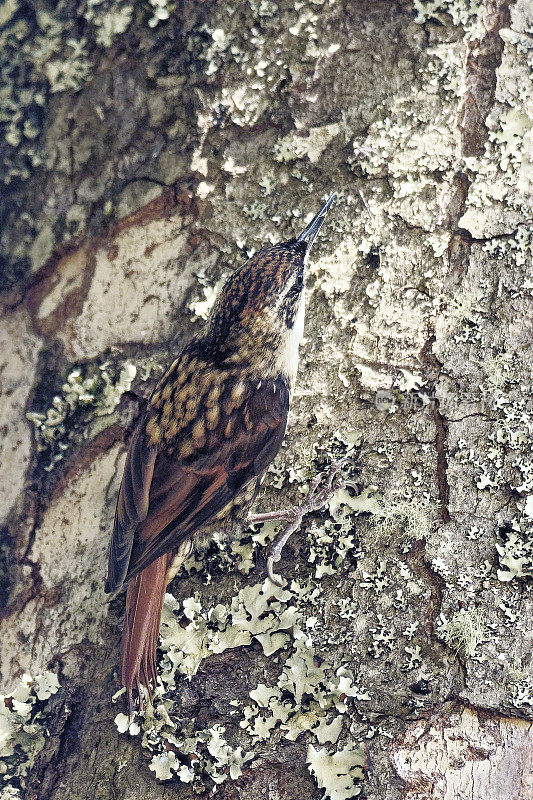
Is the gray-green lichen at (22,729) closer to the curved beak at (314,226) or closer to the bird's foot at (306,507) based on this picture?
the bird's foot at (306,507)

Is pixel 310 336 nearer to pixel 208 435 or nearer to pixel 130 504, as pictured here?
pixel 208 435

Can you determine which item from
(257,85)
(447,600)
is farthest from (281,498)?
(257,85)

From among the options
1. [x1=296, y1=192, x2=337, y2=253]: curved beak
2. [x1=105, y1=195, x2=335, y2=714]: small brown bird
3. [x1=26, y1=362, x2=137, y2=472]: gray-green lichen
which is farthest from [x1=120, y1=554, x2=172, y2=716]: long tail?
[x1=296, y1=192, x2=337, y2=253]: curved beak

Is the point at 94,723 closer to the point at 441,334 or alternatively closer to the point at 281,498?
the point at 281,498

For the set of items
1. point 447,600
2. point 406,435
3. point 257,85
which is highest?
point 257,85

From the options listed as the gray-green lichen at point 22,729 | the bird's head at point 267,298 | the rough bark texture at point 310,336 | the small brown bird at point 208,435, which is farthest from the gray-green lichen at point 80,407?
the gray-green lichen at point 22,729
